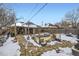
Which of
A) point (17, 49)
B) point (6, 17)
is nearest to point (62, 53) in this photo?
point (17, 49)

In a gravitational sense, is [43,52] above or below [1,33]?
below

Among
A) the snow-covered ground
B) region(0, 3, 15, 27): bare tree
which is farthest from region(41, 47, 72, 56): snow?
region(0, 3, 15, 27): bare tree

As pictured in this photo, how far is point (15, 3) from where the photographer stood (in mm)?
2320

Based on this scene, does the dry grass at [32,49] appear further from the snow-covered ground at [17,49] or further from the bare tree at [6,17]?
the bare tree at [6,17]

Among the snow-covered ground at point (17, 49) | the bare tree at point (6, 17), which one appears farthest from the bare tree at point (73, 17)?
the bare tree at point (6, 17)

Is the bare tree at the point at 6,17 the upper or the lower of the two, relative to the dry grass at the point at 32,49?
upper

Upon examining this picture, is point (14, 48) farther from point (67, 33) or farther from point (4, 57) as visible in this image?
point (67, 33)

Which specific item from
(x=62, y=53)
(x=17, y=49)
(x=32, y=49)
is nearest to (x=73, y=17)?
(x=62, y=53)

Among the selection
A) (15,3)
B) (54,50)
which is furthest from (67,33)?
(15,3)

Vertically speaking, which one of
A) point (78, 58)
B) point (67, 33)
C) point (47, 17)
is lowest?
point (78, 58)

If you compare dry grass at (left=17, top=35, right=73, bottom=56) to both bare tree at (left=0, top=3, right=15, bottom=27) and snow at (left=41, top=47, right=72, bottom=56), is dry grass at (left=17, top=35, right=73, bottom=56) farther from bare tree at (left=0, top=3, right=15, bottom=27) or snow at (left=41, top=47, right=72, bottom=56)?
bare tree at (left=0, top=3, right=15, bottom=27)

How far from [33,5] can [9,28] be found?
317 millimetres

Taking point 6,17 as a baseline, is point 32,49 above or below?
below

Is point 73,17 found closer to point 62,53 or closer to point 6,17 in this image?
point 62,53
